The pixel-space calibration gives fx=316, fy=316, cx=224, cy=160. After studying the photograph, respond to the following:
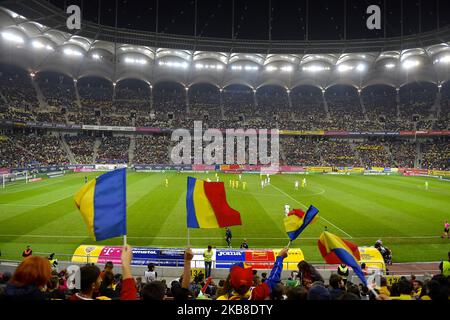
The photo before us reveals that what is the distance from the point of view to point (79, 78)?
79312 millimetres

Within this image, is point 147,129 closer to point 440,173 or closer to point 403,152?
point 403,152

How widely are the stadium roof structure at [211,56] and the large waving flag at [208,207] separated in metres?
59.5

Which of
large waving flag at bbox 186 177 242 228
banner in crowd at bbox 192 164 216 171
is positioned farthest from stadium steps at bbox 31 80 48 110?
large waving flag at bbox 186 177 242 228

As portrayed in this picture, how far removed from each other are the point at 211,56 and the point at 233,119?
17671 millimetres

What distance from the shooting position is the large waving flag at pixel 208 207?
28.0 ft

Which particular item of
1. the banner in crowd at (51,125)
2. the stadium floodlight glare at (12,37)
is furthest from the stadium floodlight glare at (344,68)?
the stadium floodlight glare at (12,37)

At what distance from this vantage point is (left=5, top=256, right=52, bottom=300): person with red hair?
3621mm

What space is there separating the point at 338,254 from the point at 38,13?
6496 centimetres

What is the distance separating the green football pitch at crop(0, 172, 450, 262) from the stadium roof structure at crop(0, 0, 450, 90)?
39.1 m

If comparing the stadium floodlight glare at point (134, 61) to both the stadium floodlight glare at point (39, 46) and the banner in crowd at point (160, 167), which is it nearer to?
the stadium floodlight glare at point (39, 46)

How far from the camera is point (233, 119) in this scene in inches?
3460

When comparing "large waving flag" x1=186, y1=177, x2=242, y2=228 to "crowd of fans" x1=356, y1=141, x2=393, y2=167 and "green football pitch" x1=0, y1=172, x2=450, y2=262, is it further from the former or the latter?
"crowd of fans" x1=356, y1=141, x2=393, y2=167
